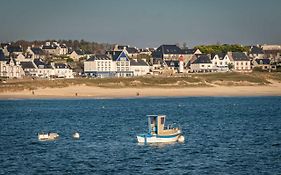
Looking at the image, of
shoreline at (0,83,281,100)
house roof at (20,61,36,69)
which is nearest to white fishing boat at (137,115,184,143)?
shoreline at (0,83,281,100)

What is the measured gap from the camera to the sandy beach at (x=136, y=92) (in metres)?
118

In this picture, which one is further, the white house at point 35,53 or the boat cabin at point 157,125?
the white house at point 35,53

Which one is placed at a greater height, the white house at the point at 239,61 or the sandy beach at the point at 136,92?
the white house at the point at 239,61

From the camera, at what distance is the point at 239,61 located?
184 metres

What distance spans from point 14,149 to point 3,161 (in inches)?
235

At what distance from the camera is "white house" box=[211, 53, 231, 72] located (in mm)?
176875

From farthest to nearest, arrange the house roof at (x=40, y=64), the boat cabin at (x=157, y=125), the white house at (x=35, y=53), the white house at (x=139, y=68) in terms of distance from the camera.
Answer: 1. the white house at (x=35, y=53)
2. the white house at (x=139, y=68)
3. the house roof at (x=40, y=64)
4. the boat cabin at (x=157, y=125)

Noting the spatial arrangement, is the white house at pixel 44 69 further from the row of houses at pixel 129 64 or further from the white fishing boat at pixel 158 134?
the white fishing boat at pixel 158 134

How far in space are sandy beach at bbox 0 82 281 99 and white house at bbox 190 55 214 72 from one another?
3627 cm

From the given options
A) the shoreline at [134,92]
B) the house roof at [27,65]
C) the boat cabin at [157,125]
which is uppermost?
the house roof at [27,65]

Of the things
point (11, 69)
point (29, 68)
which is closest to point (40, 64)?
point (29, 68)

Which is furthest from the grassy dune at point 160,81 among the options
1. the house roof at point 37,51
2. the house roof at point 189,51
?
the house roof at point 37,51

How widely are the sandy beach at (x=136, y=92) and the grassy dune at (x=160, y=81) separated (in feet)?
7.02

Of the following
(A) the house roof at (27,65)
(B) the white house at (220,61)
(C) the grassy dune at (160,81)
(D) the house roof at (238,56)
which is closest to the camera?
(C) the grassy dune at (160,81)
